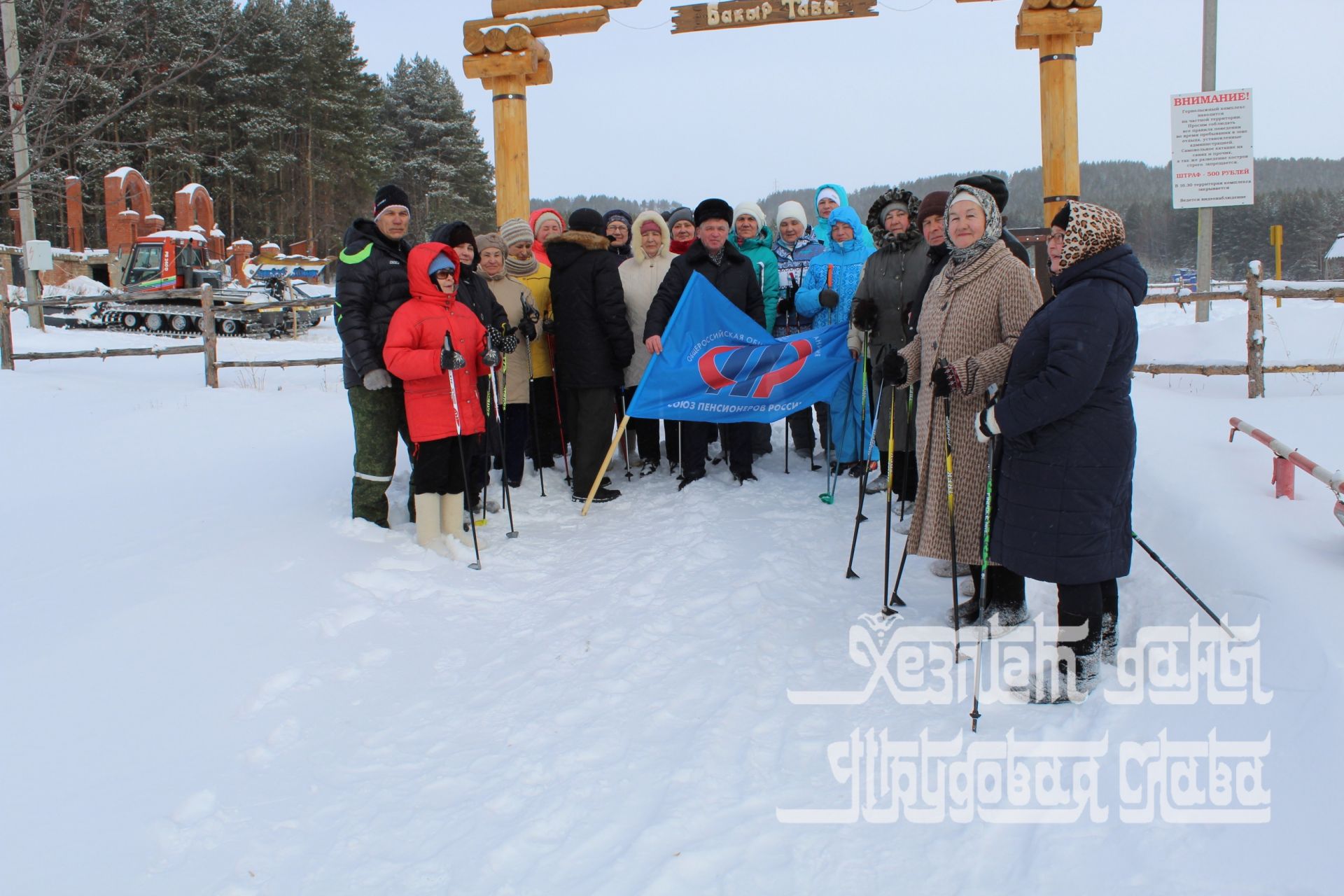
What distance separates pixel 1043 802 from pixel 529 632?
2.35 metres

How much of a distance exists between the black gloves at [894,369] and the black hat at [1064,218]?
3.00ft

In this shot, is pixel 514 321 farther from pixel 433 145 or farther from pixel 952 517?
pixel 433 145

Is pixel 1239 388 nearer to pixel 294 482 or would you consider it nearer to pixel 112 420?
pixel 294 482

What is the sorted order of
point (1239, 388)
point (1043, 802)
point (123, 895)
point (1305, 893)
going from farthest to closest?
point (1239, 388) < point (1043, 802) < point (123, 895) < point (1305, 893)

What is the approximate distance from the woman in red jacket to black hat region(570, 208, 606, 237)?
1558mm

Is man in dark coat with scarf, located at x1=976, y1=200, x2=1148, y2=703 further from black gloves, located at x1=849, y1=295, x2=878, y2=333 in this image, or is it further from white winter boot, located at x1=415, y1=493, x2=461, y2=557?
white winter boot, located at x1=415, y1=493, x2=461, y2=557

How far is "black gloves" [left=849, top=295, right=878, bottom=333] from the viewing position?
5.45 metres

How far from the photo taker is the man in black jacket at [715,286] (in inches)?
254

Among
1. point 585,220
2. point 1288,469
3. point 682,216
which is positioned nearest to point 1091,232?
point 1288,469

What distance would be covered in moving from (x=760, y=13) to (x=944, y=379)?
5292 mm

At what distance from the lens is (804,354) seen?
21.1 ft

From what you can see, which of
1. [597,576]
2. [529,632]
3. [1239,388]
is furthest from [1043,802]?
[1239,388]

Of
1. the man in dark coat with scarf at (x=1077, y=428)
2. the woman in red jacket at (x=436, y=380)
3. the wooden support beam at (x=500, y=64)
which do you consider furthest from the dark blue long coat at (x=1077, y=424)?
the wooden support beam at (x=500, y=64)

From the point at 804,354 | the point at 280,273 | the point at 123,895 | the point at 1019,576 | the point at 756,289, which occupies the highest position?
the point at 280,273
